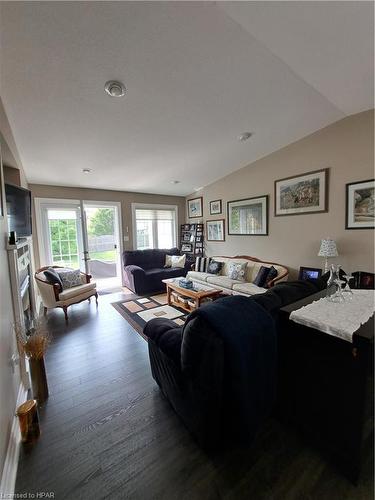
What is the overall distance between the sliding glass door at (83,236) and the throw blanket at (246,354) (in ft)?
14.1

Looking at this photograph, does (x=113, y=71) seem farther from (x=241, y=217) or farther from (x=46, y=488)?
(x=241, y=217)

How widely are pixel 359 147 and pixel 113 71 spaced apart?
3.16 meters

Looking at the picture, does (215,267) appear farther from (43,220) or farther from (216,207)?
(43,220)

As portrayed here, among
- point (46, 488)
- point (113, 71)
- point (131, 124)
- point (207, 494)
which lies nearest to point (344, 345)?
point (207, 494)

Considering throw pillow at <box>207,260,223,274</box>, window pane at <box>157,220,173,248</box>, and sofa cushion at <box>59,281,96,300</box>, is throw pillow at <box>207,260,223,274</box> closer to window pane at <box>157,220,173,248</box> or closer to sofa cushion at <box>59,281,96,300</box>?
window pane at <box>157,220,173,248</box>

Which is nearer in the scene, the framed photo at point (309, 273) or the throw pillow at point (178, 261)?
the framed photo at point (309, 273)

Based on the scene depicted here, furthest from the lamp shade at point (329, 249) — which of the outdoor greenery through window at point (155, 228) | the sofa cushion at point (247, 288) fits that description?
the outdoor greenery through window at point (155, 228)

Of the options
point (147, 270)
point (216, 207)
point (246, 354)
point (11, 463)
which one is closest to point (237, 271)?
point (216, 207)

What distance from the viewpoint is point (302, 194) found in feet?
11.7

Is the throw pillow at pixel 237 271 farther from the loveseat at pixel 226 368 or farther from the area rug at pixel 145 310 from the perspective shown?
the loveseat at pixel 226 368

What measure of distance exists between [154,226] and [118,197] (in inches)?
48.6

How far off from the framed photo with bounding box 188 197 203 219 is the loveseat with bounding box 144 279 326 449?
456 cm

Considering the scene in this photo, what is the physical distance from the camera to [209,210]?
550cm

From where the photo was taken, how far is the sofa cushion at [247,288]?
3.50 meters
